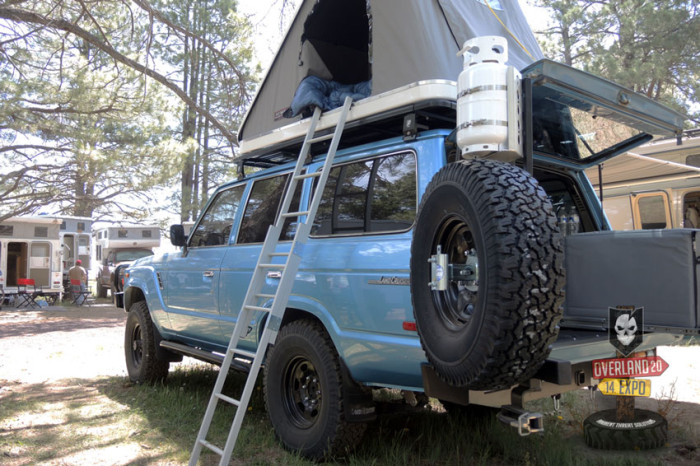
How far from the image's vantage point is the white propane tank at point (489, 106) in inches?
121

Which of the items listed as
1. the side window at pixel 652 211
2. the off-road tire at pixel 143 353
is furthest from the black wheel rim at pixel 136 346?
the side window at pixel 652 211

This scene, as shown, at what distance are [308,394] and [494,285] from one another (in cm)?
189

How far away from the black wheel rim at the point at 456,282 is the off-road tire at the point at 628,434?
1.89m

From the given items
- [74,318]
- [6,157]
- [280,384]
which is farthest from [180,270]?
[6,157]

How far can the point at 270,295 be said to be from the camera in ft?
12.8

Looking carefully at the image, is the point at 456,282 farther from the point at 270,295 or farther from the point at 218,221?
the point at 218,221

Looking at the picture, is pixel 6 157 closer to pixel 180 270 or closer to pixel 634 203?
pixel 180 270

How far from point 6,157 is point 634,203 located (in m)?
16.5

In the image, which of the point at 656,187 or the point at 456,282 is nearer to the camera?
the point at 456,282

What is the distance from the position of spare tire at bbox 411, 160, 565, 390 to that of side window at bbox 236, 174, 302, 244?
5.76 ft

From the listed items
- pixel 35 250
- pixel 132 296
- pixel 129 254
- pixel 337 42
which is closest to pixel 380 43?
pixel 337 42

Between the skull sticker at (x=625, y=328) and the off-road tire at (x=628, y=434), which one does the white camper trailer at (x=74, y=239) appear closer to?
the off-road tire at (x=628, y=434)

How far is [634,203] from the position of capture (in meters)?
8.46

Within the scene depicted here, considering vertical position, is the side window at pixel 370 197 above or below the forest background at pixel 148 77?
below
